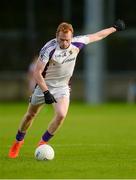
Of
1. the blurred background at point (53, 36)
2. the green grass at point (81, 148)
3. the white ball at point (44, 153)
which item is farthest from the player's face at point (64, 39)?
the blurred background at point (53, 36)

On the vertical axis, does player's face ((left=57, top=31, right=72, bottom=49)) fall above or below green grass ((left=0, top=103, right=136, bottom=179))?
above

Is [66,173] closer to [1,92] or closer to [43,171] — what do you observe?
[43,171]

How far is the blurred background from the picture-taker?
35.0 meters

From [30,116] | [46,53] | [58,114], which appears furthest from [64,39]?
[30,116]

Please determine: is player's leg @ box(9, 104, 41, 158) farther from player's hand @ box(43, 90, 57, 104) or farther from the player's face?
the player's face

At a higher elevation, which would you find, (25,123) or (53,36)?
(25,123)

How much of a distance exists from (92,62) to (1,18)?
5507 mm

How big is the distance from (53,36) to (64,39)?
2208 centimetres

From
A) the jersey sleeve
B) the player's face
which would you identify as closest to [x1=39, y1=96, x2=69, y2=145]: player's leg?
the jersey sleeve

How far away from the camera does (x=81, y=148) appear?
49.8 feet

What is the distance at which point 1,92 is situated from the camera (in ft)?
115

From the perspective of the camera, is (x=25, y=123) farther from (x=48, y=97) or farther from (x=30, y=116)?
(x=48, y=97)

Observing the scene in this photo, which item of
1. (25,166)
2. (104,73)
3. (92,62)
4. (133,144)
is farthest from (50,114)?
(25,166)

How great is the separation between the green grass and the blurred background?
8.01 metres
